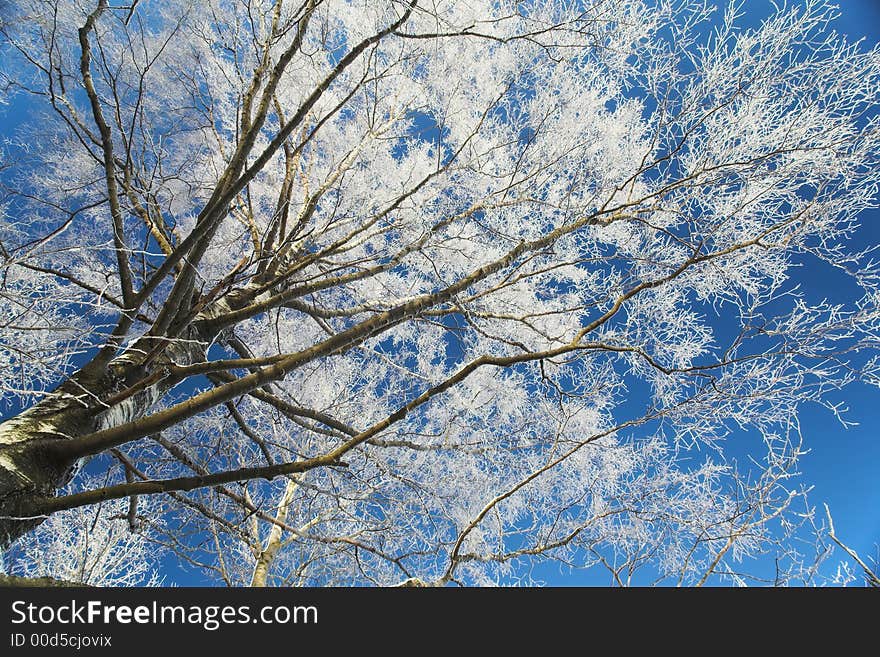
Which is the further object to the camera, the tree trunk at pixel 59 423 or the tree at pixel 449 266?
the tree at pixel 449 266

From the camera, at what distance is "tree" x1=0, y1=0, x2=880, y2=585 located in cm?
153

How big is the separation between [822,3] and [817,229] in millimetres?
811

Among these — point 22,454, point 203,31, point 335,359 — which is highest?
point 203,31

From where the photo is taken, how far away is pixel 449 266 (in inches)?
120

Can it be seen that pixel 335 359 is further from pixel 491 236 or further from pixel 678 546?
pixel 678 546

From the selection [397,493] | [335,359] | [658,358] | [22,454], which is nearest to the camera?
[22,454]

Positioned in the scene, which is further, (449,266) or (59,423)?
(449,266)

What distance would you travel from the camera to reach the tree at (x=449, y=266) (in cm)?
153

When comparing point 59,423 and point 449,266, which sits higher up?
point 449,266
